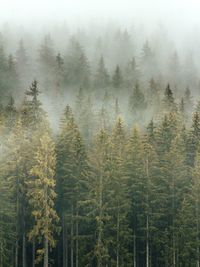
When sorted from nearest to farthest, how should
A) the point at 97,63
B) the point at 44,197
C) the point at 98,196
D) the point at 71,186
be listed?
1. the point at 44,197
2. the point at 98,196
3. the point at 71,186
4. the point at 97,63

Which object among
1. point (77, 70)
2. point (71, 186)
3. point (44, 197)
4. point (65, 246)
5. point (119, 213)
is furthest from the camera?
point (77, 70)

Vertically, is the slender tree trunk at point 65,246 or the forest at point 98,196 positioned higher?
the forest at point 98,196

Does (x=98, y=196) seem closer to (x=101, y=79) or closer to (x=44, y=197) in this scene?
(x=44, y=197)

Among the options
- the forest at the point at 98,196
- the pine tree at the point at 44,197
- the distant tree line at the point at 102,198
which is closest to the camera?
the pine tree at the point at 44,197

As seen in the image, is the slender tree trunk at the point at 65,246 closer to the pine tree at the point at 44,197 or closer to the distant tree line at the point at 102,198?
the distant tree line at the point at 102,198

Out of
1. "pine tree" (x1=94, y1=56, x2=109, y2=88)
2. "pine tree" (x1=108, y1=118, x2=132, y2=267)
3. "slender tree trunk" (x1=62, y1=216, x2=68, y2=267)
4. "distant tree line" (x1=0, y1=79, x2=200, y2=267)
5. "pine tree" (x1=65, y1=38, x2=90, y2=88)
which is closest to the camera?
"distant tree line" (x1=0, y1=79, x2=200, y2=267)

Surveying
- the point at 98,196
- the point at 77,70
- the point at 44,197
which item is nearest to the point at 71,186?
the point at 98,196

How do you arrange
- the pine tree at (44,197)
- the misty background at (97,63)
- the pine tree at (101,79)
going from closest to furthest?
the pine tree at (44,197), the misty background at (97,63), the pine tree at (101,79)

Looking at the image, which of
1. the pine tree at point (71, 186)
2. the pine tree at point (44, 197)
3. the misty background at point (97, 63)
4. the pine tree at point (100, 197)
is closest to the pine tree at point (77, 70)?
the misty background at point (97, 63)

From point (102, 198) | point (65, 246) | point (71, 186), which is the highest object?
point (71, 186)

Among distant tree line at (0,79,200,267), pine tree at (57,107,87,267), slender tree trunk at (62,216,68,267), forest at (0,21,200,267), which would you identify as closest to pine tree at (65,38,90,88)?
forest at (0,21,200,267)

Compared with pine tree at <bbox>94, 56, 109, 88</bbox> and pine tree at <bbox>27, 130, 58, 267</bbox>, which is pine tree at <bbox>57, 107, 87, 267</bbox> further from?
pine tree at <bbox>94, 56, 109, 88</bbox>

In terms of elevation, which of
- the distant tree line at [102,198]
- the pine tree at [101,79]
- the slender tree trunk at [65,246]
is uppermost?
the pine tree at [101,79]

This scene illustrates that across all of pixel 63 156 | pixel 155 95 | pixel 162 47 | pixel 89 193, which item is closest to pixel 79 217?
pixel 89 193
